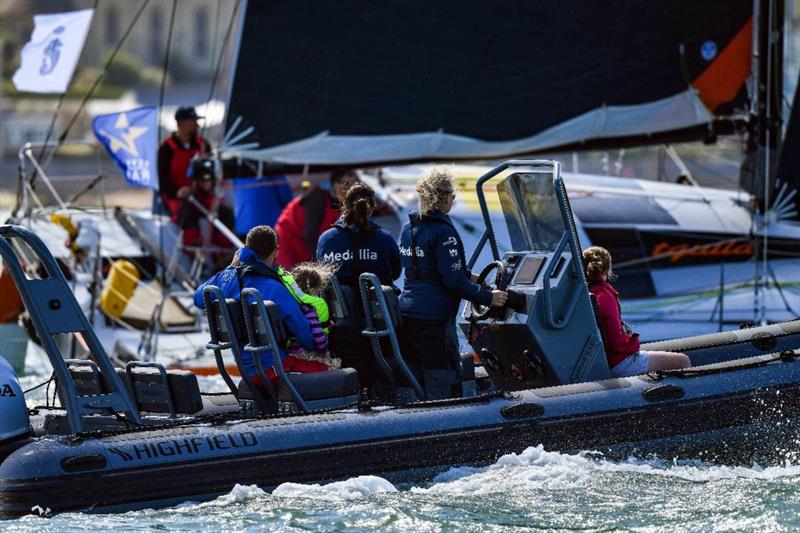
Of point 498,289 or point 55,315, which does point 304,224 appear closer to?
point 498,289

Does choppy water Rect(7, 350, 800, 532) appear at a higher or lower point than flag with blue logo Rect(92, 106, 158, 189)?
lower

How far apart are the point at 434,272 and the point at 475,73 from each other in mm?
6288

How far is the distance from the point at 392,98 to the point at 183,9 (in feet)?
118

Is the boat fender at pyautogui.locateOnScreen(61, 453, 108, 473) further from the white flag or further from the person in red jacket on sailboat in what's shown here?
the white flag

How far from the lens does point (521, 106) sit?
15656mm

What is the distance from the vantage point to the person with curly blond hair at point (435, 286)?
9.44m

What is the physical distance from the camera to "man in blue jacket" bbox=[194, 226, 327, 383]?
30.2 ft

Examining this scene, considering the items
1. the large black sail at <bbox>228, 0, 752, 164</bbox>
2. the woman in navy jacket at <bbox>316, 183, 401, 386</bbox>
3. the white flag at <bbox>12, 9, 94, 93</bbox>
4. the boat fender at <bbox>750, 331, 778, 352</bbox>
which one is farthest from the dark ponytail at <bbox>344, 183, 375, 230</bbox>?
the white flag at <bbox>12, 9, 94, 93</bbox>

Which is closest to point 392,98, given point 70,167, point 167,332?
point 167,332

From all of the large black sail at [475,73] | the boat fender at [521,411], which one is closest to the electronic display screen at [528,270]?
the boat fender at [521,411]

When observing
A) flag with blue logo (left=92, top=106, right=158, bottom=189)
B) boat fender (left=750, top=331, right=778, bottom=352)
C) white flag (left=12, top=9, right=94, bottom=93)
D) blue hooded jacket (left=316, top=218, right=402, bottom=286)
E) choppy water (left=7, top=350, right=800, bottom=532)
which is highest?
white flag (left=12, top=9, right=94, bottom=93)

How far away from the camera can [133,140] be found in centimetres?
1567

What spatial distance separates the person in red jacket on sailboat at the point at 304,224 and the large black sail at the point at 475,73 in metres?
0.71

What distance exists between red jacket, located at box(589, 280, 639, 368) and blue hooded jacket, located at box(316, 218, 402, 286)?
1176 mm
